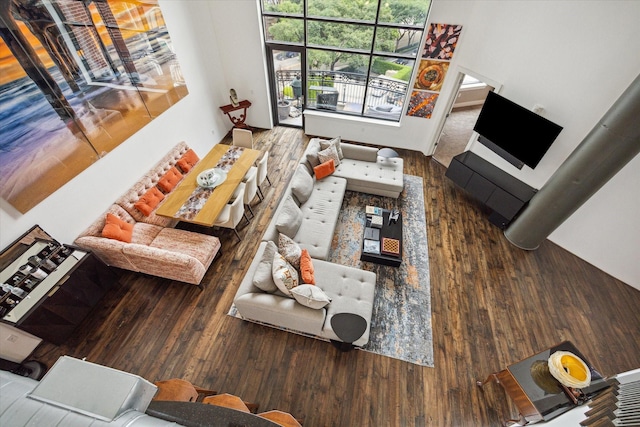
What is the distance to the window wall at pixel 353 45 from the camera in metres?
4.91

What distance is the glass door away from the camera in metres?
5.83

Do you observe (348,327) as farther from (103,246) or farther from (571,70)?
(571,70)

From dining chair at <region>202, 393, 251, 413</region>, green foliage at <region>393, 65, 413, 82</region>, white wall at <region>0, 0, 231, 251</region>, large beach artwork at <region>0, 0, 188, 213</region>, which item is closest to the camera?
dining chair at <region>202, 393, 251, 413</region>

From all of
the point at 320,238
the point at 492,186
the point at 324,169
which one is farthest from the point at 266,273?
the point at 492,186

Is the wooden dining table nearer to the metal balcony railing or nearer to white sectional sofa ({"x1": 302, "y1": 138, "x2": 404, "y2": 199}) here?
white sectional sofa ({"x1": 302, "y1": 138, "x2": 404, "y2": 199})

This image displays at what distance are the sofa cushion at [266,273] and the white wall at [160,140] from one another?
2403 mm

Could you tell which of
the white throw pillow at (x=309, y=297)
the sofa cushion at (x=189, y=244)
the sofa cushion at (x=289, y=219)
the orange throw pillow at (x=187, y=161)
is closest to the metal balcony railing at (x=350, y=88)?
the orange throw pillow at (x=187, y=161)

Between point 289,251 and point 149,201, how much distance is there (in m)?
2.42

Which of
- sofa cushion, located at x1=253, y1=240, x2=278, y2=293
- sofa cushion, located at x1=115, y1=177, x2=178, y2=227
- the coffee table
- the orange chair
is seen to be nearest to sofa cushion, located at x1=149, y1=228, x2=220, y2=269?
sofa cushion, located at x1=115, y1=177, x2=178, y2=227

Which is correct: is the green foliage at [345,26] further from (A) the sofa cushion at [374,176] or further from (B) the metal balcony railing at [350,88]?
(A) the sofa cushion at [374,176]

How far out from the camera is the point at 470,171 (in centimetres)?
482

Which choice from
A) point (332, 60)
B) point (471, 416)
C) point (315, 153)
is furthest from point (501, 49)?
point (471, 416)

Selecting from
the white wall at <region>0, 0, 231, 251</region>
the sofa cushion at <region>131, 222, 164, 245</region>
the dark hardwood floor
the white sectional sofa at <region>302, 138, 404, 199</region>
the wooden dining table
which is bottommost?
the dark hardwood floor

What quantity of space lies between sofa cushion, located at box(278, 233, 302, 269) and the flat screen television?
379 cm
